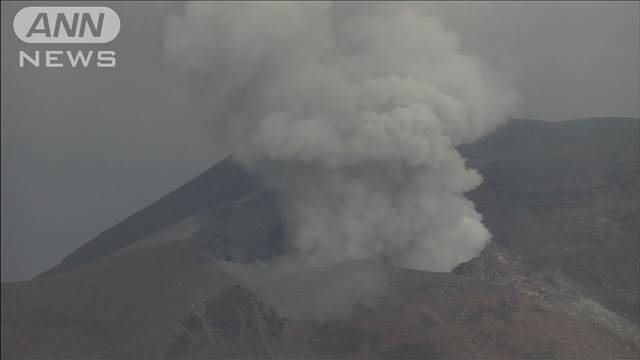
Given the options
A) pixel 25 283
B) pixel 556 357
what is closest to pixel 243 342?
pixel 25 283

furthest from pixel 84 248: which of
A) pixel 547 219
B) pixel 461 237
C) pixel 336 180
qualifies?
pixel 547 219

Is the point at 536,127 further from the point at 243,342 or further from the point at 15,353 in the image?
the point at 15,353

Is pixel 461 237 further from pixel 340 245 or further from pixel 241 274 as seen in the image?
pixel 241 274

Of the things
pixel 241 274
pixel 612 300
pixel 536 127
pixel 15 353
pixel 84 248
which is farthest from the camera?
pixel 536 127

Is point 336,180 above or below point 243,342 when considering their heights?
above

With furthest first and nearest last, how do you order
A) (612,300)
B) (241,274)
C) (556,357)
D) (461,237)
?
(461,237) → (612,300) → (241,274) → (556,357)

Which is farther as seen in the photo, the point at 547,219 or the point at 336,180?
the point at 547,219

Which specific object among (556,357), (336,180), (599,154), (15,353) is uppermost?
(599,154)
